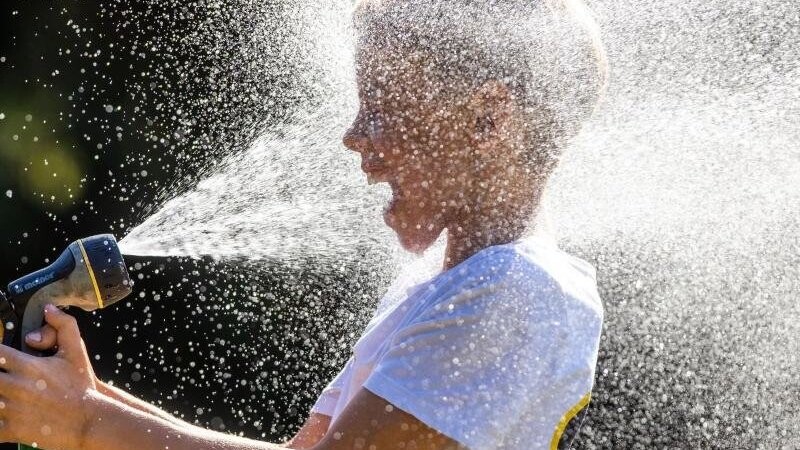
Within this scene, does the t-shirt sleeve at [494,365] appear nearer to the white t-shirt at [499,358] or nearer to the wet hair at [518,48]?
the white t-shirt at [499,358]

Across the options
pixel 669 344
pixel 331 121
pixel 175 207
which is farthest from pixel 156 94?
pixel 669 344

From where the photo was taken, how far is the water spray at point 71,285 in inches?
61.5

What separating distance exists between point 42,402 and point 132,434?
0.14 m

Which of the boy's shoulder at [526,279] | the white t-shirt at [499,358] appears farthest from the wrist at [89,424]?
the boy's shoulder at [526,279]

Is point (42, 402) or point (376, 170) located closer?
point (42, 402)

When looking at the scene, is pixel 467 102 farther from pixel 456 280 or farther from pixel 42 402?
pixel 42 402

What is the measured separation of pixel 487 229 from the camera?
1.63 metres

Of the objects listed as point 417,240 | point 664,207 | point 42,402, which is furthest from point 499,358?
point 664,207

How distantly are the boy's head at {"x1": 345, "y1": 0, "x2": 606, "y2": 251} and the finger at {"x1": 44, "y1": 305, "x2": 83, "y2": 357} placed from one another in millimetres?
595

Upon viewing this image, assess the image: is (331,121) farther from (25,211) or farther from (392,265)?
(25,211)

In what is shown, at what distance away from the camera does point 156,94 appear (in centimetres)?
407

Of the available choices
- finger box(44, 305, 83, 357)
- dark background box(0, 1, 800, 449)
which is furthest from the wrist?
dark background box(0, 1, 800, 449)

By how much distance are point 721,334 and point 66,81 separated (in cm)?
298

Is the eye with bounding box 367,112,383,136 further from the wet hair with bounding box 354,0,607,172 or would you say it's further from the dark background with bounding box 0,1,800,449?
the dark background with bounding box 0,1,800,449
